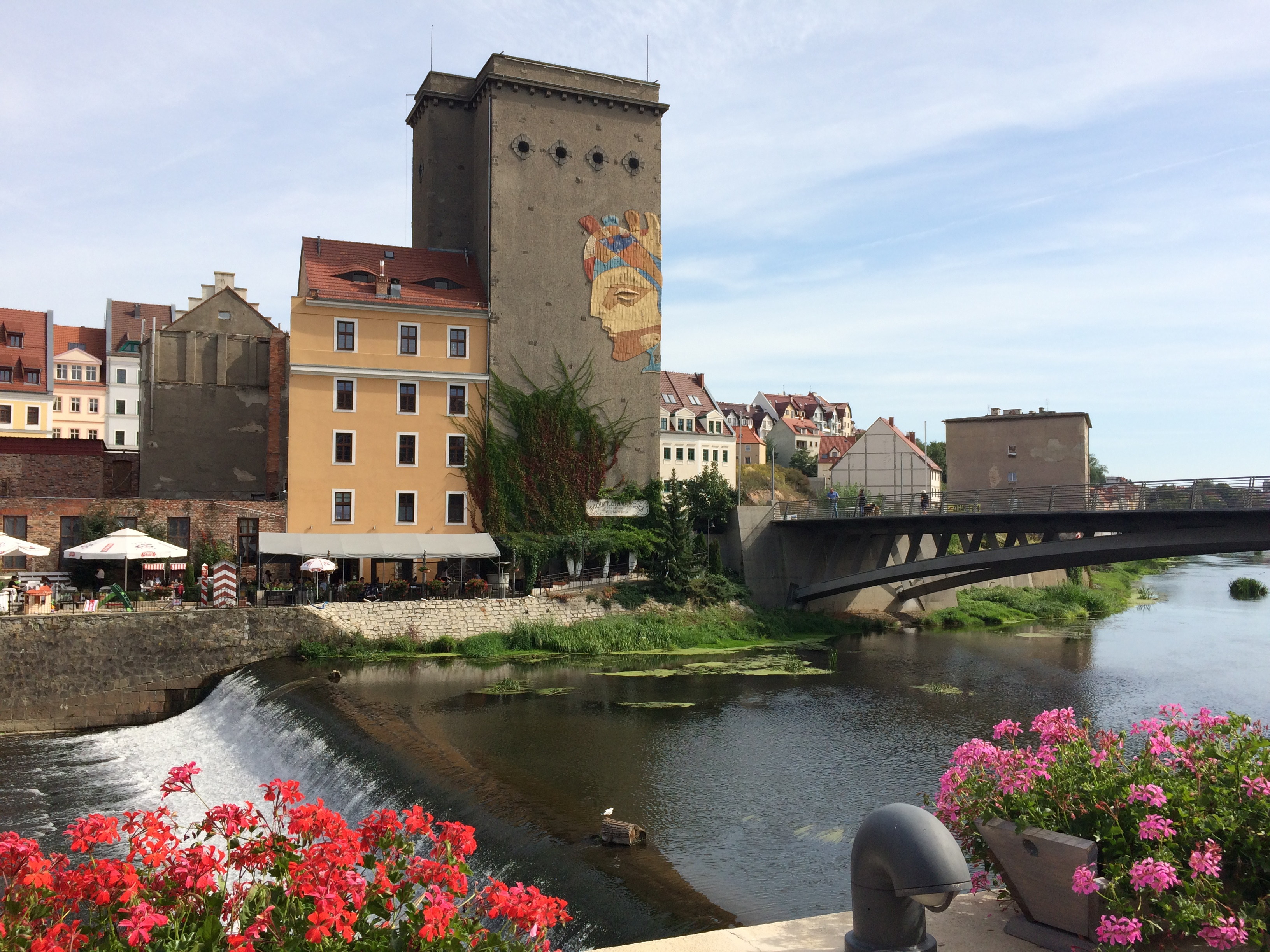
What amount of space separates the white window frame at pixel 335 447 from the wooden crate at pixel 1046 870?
36.7 m

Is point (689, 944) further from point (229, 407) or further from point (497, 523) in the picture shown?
point (229, 407)

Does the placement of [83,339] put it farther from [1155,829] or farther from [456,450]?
[1155,829]

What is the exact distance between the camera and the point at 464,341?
143ft

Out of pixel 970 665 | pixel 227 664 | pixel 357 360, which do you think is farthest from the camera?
pixel 357 360

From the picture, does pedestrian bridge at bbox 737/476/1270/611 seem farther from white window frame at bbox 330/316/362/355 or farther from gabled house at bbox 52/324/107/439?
gabled house at bbox 52/324/107/439

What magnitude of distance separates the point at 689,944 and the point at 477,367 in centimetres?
3800

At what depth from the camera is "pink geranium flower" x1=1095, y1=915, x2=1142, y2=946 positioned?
21.6 ft

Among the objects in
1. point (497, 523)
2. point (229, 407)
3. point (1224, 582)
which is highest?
point (229, 407)

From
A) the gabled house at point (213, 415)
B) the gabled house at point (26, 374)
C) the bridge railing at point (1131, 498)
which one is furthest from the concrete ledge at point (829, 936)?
the gabled house at point (26, 374)

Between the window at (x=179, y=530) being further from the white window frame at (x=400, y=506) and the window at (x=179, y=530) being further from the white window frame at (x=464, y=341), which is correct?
the white window frame at (x=464, y=341)

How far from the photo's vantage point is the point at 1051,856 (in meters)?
7.27

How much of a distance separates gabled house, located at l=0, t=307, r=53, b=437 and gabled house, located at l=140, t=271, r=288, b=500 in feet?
82.5

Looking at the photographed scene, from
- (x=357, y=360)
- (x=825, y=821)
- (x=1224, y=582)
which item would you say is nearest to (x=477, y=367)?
(x=357, y=360)

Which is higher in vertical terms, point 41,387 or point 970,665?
point 41,387
